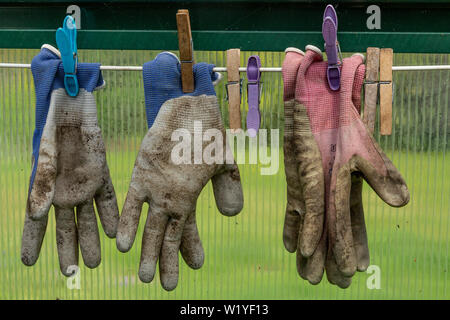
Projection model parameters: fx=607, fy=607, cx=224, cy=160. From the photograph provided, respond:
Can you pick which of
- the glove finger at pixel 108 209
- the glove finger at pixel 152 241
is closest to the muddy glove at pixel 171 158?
the glove finger at pixel 152 241

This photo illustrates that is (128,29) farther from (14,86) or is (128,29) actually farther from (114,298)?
(114,298)

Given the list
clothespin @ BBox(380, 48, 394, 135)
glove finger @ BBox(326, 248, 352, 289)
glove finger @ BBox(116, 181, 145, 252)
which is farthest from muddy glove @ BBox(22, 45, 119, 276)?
clothespin @ BBox(380, 48, 394, 135)

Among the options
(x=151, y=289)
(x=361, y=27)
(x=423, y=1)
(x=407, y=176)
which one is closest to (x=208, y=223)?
(x=151, y=289)

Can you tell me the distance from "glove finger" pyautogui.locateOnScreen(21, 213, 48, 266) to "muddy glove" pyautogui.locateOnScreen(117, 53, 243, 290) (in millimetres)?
243

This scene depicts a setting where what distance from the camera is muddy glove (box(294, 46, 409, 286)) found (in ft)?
4.34

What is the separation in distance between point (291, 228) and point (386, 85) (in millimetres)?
404

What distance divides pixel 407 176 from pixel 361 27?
0.45 meters

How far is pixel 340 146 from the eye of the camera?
134 cm

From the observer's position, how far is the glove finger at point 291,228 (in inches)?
57.1

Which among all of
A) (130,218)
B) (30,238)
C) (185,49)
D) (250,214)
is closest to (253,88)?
(185,49)

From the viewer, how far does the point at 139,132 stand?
5.66 ft

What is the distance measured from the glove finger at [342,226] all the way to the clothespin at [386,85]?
0.45 ft

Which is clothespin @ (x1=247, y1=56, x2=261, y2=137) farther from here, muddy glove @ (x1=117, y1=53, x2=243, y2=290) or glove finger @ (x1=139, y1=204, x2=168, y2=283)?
glove finger @ (x1=139, y1=204, x2=168, y2=283)

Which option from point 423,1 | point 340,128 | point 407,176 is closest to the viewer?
point 340,128
